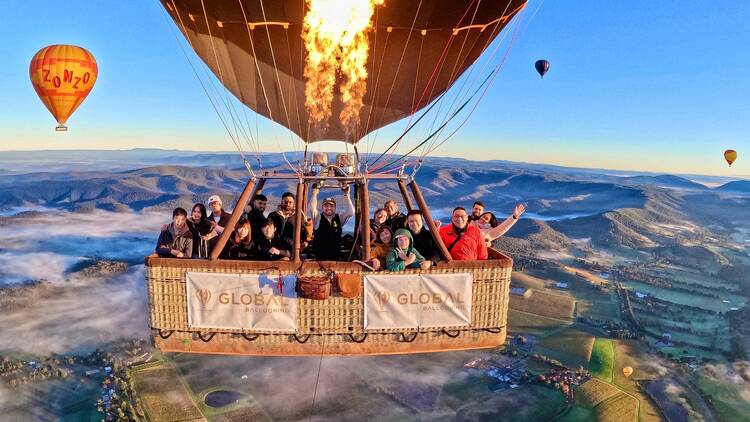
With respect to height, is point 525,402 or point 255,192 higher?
point 255,192

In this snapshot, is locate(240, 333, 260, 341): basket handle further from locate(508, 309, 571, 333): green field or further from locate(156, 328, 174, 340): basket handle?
locate(508, 309, 571, 333): green field

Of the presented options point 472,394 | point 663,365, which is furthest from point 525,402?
point 663,365

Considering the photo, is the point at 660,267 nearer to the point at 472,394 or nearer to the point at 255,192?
the point at 472,394

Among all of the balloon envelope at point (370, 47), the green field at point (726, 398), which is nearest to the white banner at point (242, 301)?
the balloon envelope at point (370, 47)

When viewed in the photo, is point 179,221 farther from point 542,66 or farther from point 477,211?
point 542,66

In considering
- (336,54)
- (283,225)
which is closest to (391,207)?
(283,225)

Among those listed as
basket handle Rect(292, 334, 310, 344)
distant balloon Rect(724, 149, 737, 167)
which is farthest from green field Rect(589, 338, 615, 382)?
basket handle Rect(292, 334, 310, 344)
